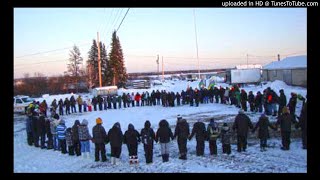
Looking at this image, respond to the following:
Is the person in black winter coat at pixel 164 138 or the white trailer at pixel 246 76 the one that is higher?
the white trailer at pixel 246 76

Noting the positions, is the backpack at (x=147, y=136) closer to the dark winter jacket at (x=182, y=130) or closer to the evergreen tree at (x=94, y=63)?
the dark winter jacket at (x=182, y=130)

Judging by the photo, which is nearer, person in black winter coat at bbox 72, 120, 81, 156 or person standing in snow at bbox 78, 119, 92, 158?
person standing in snow at bbox 78, 119, 92, 158

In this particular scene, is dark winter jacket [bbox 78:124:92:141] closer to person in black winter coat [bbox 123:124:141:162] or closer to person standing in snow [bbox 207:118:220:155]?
person in black winter coat [bbox 123:124:141:162]

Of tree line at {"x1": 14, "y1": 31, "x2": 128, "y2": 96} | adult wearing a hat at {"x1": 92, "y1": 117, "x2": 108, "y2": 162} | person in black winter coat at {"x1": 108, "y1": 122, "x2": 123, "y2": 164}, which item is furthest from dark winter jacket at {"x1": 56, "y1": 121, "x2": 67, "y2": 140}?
tree line at {"x1": 14, "y1": 31, "x2": 128, "y2": 96}

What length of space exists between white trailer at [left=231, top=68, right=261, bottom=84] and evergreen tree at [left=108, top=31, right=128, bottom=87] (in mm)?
24122

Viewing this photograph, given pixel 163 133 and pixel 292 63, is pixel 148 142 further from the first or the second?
pixel 292 63

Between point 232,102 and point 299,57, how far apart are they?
2241cm

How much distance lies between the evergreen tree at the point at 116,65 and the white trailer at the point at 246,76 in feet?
79.1

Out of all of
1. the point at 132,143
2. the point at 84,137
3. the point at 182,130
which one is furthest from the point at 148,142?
the point at 84,137

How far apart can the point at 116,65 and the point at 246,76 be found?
26.0m

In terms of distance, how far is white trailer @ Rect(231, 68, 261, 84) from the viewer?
50456 mm

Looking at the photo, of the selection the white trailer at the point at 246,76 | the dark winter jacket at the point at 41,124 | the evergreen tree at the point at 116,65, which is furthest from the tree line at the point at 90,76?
the dark winter jacket at the point at 41,124

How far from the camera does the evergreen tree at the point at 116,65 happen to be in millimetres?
67250
